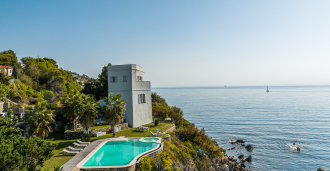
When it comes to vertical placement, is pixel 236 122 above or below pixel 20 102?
below

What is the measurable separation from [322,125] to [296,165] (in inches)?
1193

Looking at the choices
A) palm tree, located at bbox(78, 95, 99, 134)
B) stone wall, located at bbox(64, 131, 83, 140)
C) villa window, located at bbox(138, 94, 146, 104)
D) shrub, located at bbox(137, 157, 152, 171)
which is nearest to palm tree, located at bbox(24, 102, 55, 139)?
palm tree, located at bbox(78, 95, 99, 134)

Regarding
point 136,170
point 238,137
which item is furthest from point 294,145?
point 136,170

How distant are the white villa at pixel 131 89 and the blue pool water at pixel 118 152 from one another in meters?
7.88

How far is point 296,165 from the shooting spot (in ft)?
93.6

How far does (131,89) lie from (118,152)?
13.0 metres

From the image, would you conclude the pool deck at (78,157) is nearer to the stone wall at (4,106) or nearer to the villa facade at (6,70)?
the stone wall at (4,106)

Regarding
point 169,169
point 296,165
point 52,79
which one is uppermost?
point 52,79

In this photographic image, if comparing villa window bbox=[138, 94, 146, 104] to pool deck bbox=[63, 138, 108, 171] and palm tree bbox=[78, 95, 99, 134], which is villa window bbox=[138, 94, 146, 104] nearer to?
palm tree bbox=[78, 95, 99, 134]

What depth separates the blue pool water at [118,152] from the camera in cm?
1527

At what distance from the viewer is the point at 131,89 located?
→ 29.3m

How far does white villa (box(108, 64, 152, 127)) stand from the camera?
29094 mm

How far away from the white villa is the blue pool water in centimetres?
788

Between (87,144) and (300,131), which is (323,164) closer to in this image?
(300,131)
